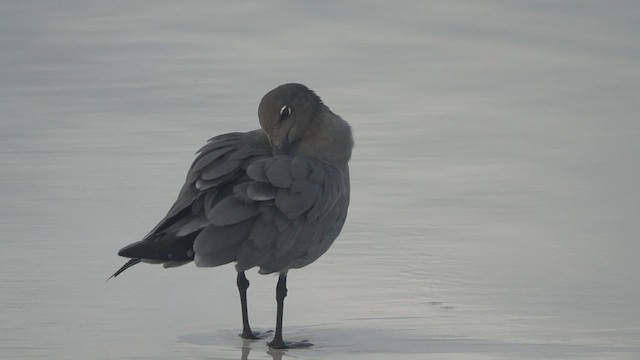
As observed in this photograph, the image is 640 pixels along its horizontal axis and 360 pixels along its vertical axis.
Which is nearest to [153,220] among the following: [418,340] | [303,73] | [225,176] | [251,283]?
[251,283]

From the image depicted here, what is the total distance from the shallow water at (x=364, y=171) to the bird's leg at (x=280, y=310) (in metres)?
0.07

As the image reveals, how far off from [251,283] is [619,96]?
13.3 ft

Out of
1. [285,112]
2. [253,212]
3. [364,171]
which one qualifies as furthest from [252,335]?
[364,171]

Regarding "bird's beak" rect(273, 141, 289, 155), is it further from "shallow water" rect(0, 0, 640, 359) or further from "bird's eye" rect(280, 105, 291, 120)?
"shallow water" rect(0, 0, 640, 359)

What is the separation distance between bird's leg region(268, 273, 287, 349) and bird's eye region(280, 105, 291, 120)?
0.81 metres

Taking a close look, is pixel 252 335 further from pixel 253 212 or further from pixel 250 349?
pixel 253 212

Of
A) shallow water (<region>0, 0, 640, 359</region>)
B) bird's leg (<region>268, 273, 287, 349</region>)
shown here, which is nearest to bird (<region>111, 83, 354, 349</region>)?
bird's leg (<region>268, 273, 287, 349</region>)

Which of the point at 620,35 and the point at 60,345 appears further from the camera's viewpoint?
the point at 620,35

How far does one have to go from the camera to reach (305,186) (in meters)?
6.37

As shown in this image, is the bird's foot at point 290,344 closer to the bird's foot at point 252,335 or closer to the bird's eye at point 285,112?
the bird's foot at point 252,335

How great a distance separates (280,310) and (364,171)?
102 inches

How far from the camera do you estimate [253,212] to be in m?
6.19

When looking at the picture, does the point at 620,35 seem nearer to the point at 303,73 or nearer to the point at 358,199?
the point at 303,73

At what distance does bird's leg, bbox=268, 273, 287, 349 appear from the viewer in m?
6.12
